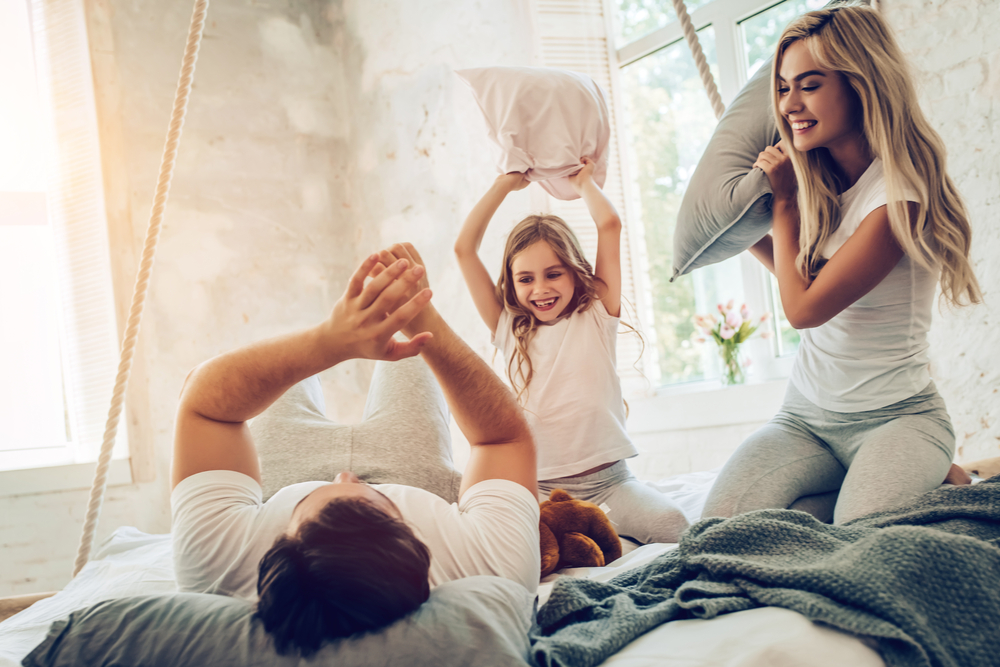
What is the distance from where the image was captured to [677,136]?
2926mm

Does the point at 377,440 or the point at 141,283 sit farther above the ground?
the point at 141,283

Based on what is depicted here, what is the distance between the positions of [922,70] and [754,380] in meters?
1.17

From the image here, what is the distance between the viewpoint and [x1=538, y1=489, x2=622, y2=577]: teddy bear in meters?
1.17

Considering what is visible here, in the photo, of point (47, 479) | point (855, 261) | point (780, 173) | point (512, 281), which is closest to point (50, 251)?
point (47, 479)

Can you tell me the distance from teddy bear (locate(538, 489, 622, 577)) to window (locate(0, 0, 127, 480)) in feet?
7.39

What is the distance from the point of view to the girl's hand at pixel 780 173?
1429 mm

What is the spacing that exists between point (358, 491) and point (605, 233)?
1056mm

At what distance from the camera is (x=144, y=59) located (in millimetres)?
3027

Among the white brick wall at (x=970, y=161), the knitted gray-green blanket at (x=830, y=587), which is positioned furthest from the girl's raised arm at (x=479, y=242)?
the white brick wall at (x=970, y=161)

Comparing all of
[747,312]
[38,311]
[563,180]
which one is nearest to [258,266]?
[38,311]

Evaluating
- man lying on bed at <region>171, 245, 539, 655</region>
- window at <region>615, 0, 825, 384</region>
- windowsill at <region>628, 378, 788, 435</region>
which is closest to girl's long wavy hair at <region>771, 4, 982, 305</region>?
man lying on bed at <region>171, 245, 539, 655</region>

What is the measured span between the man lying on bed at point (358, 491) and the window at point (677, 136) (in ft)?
6.26

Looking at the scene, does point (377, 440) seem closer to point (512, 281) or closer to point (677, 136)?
point (512, 281)

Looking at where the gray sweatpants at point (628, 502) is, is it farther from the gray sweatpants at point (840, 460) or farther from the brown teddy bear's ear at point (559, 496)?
the brown teddy bear's ear at point (559, 496)
